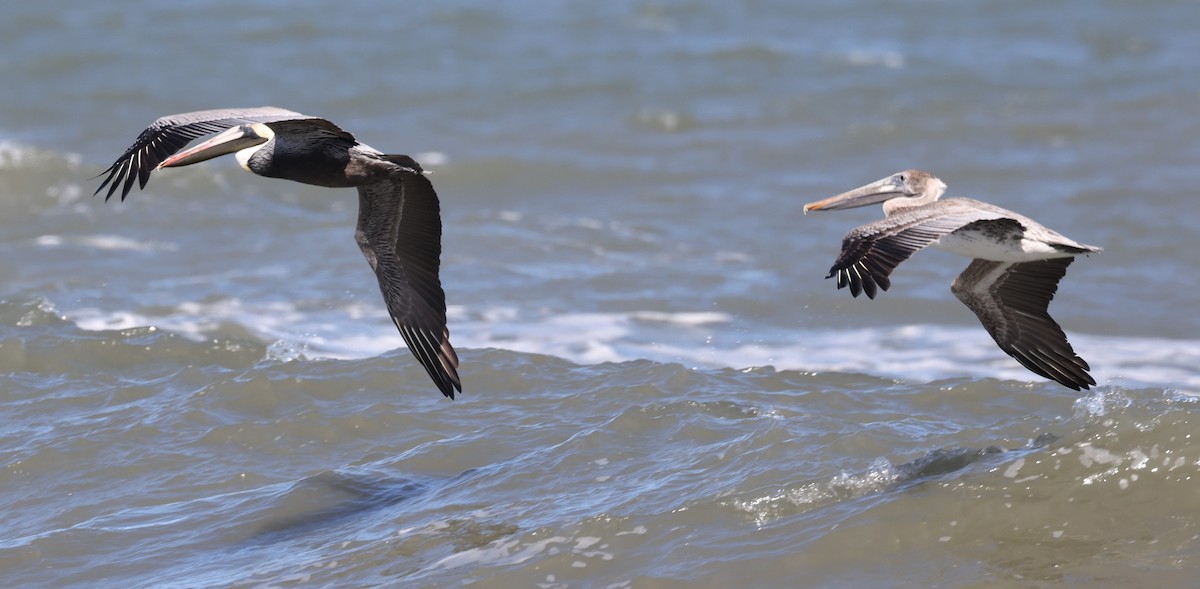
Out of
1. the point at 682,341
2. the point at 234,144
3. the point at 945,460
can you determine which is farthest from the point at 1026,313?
the point at 234,144

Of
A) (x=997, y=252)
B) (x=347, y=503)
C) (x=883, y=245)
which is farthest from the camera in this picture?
(x=347, y=503)

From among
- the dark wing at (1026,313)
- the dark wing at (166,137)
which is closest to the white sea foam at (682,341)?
the dark wing at (1026,313)

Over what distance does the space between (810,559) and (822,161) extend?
8.60 metres

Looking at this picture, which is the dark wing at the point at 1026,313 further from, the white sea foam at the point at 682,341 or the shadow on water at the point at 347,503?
the shadow on water at the point at 347,503

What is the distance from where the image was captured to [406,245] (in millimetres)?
7004

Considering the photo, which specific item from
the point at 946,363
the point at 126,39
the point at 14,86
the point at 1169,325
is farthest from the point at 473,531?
the point at 126,39

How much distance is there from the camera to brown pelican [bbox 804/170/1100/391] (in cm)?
616

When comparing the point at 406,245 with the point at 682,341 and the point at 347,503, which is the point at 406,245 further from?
the point at 682,341

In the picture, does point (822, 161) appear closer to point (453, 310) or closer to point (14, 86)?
point (453, 310)

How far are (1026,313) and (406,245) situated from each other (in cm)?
302

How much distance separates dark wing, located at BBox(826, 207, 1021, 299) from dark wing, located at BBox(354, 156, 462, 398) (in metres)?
2.11

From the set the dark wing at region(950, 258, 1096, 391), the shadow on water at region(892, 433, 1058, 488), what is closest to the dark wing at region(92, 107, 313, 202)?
the shadow on water at region(892, 433, 1058, 488)

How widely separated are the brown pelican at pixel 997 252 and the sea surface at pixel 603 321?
414 millimetres

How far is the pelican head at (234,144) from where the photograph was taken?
21.7 feet
